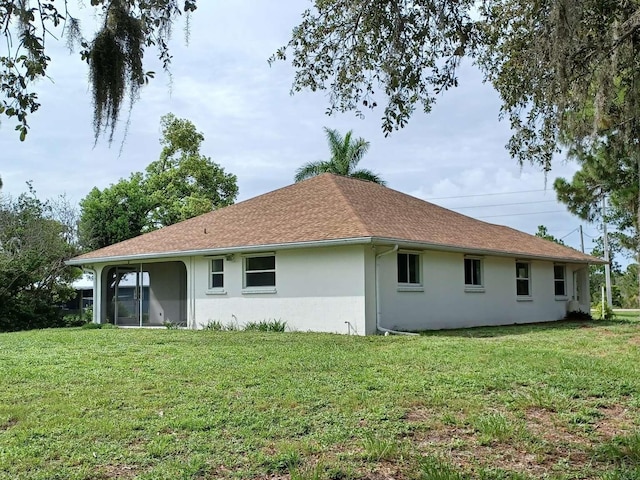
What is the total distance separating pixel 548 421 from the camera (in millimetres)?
6188

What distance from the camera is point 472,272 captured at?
19109mm

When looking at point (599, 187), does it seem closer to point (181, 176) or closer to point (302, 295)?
point (302, 295)

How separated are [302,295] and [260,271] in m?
1.73

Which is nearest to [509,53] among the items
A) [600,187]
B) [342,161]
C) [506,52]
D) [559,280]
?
[506,52]

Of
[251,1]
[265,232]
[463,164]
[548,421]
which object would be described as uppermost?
[463,164]

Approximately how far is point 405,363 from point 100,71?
20.7ft

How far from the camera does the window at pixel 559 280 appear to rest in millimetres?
23578

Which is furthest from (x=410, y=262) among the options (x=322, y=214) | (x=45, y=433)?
(x=45, y=433)

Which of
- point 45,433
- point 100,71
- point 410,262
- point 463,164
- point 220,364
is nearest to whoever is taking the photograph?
point 100,71

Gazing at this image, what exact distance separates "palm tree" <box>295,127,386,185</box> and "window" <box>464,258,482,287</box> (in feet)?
52.7

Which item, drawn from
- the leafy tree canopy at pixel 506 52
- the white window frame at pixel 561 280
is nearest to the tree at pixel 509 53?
the leafy tree canopy at pixel 506 52

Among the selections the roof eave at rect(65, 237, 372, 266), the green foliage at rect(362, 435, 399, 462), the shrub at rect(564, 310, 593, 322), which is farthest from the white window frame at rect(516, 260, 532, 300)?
the green foliage at rect(362, 435, 399, 462)

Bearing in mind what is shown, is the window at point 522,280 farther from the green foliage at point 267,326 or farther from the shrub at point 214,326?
the shrub at point 214,326

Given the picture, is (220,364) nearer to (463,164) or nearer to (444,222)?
(444,222)
